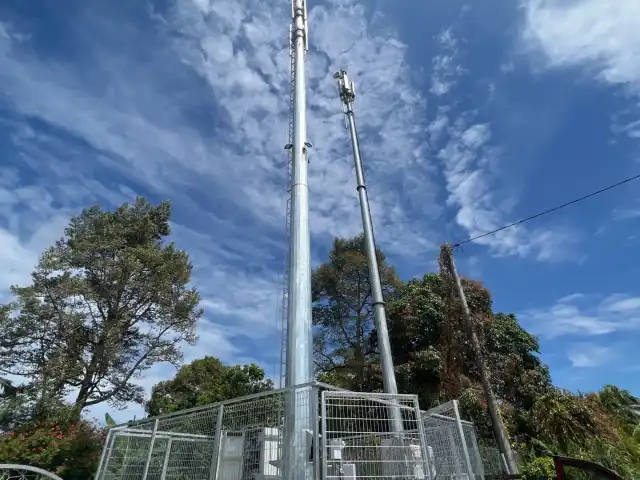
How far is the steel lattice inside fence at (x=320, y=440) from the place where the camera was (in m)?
4.84

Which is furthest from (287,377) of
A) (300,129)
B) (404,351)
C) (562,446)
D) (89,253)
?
(89,253)

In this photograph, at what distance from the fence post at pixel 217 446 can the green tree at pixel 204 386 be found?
1484 centimetres

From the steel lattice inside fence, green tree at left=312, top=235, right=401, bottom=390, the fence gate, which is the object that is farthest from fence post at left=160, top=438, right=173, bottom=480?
green tree at left=312, top=235, right=401, bottom=390

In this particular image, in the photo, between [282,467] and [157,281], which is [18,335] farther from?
[282,467]

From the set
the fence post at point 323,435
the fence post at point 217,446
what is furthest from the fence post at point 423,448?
the fence post at point 217,446

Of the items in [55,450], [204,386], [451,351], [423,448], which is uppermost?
[204,386]

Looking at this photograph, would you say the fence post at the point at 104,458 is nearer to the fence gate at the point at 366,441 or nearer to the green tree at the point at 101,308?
the fence gate at the point at 366,441

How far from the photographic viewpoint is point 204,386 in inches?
1141

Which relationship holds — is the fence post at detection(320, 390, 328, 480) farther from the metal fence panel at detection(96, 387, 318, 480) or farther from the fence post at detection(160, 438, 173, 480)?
the fence post at detection(160, 438, 173, 480)

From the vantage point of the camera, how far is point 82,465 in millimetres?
13656

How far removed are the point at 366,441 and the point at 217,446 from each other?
221 centimetres

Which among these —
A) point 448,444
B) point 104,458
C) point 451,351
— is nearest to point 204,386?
point 451,351

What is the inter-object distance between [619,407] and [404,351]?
9920 mm

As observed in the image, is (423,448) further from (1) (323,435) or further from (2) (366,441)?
(1) (323,435)
